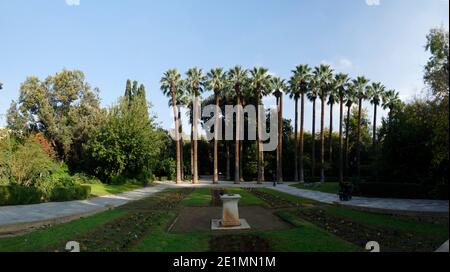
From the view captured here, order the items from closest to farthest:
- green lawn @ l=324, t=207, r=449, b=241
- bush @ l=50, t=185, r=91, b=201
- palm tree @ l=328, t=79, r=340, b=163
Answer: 1. green lawn @ l=324, t=207, r=449, b=241
2. bush @ l=50, t=185, r=91, b=201
3. palm tree @ l=328, t=79, r=340, b=163

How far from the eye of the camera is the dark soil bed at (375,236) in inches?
293

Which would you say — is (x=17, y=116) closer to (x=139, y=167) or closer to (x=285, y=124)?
(x=139, y=167)

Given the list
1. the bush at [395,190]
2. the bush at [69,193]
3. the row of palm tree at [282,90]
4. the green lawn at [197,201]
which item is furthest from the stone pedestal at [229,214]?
the row of palm tree at [282,90]

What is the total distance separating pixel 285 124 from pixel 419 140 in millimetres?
36720

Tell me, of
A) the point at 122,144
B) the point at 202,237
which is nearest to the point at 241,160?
the point at 122,144

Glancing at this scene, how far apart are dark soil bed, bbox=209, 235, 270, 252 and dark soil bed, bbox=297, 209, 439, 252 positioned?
210cm

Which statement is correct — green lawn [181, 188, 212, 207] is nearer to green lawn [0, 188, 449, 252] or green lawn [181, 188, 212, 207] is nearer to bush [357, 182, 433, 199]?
green lawn [0, 188, 449, 252]

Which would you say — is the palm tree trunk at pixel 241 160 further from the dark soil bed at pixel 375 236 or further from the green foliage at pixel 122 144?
the dark soil bed at pixel 375 236

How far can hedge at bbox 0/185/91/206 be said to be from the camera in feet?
57.9

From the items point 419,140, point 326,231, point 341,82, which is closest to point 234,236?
point 326,231

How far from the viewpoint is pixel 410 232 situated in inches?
375

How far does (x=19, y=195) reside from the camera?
18.1 m

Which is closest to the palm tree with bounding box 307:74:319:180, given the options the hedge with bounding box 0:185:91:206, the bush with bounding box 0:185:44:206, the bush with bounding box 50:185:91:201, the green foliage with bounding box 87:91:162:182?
the green foliage with bounding box 87:91:162:182

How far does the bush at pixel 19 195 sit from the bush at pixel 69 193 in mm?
948
